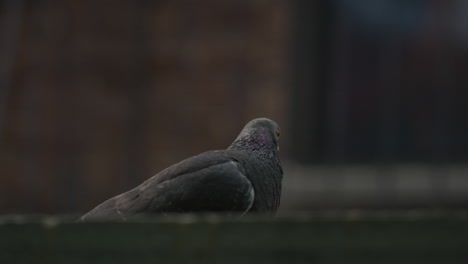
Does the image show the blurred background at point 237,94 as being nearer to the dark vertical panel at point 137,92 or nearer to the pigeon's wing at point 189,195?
the dark vertical panel at point 137,92

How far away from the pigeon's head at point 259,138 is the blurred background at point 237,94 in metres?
2.95

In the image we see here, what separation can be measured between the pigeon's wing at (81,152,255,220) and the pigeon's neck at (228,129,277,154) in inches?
14.8

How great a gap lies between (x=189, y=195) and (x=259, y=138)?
1.93 feet

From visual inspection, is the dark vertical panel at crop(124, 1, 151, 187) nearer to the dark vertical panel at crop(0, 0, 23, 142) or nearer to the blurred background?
the blurred background

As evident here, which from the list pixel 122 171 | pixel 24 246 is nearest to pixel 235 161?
pixel 24 246

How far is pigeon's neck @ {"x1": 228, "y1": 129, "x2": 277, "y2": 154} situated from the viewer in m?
3.72

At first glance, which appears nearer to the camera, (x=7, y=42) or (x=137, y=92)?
(x=137, y=92)

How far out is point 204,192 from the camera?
3.24 metres

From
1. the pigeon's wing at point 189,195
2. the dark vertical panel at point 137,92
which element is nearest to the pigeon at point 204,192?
the pigeon's wing at point 189,195

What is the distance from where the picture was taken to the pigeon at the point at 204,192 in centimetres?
321

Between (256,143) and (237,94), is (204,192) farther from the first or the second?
(237,94)

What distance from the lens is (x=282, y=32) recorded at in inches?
277

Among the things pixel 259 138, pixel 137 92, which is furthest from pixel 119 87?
pixel 259 138

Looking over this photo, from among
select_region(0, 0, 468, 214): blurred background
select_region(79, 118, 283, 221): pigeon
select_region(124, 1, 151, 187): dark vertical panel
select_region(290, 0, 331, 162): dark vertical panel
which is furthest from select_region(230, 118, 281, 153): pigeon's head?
select_region(124, 1, 151, 187): dark vertical panel
